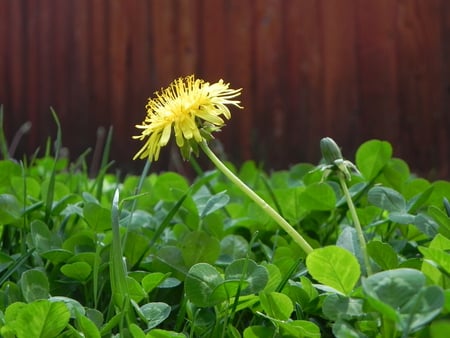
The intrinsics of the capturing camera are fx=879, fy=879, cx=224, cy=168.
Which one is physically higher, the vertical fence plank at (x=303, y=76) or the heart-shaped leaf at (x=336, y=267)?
the heart-shaped leaf at (x=336, y=267)

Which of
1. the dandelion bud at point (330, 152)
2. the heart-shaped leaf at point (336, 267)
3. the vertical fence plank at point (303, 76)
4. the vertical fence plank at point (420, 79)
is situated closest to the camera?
the heart-shaped leaf at point (336, 267)

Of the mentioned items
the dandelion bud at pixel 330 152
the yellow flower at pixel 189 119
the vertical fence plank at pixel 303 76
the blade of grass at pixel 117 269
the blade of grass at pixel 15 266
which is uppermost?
the yellow flower at pixel 189 119

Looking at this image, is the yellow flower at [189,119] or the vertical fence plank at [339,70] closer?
the yellow flower at [189,119]

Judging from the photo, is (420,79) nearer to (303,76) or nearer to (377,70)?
(377,70)

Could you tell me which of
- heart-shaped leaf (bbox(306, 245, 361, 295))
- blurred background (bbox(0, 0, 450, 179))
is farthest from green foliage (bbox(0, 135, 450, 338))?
blurred background (bbox(0, 0, 450, 179))

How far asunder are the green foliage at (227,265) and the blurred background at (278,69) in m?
4.14

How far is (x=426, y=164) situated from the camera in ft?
18.5

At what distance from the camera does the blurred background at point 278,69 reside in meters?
5.68

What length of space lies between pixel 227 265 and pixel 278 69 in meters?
4.86

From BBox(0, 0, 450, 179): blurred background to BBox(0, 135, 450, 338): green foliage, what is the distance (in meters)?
4.14

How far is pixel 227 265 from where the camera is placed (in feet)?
3.44

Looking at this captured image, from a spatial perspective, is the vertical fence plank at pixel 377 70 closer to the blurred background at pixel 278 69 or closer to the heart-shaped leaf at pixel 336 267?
the blurred background at pixel 278 69

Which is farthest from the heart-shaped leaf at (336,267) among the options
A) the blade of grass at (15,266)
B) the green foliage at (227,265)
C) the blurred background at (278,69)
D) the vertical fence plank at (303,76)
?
the vertical fence plank at (303,76)

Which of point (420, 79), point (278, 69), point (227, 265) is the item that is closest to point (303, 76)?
point (278, 69)
